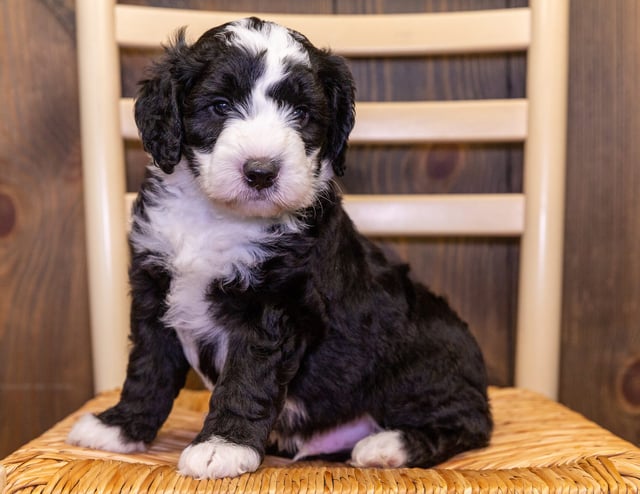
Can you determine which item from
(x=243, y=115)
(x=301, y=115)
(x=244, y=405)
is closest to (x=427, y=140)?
(x=301, y=115)

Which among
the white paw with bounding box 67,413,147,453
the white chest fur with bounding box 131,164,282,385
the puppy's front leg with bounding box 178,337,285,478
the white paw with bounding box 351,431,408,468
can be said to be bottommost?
the white paw with bounding box 351,431,408,468

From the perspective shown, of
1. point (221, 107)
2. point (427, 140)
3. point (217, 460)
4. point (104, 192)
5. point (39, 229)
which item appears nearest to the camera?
point (217, 460)

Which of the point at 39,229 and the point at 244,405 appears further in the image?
the point at 39,229

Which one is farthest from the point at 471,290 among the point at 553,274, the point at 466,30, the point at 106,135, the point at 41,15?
the point at 41,15

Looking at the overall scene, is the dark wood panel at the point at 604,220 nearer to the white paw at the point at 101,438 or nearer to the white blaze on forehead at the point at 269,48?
the white blaze on forehead at the point at 269,48

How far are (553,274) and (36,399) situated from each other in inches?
56.7

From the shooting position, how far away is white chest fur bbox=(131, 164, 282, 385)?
1248mm

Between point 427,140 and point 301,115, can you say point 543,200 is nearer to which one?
point 427,140

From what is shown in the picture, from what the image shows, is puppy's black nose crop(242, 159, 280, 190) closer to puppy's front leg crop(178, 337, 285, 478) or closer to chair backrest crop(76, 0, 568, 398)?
puppy's front leg crop(178, 337, 285, 478)

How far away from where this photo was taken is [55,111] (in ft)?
6.48

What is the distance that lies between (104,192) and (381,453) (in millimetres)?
900

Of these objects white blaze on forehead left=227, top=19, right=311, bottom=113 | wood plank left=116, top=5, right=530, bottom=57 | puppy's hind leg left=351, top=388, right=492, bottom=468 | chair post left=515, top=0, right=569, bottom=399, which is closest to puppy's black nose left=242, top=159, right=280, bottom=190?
white blaze on forehead left=227, top=19, right=311, bottom=113

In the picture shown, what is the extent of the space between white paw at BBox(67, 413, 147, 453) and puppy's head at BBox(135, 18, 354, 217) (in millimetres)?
471

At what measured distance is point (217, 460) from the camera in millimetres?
1109
